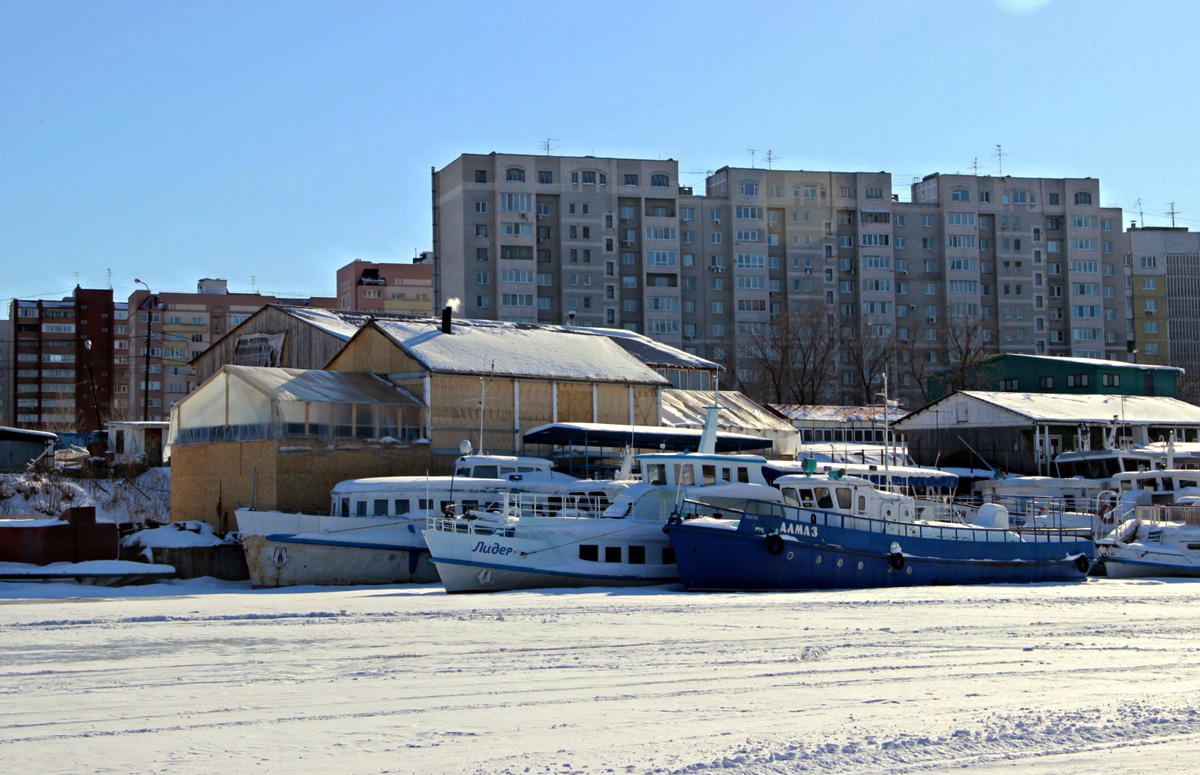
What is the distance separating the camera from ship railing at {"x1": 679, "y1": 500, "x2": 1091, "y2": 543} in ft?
106

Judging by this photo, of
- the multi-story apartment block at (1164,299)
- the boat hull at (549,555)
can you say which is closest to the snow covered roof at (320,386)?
the boat hull at (549,555)

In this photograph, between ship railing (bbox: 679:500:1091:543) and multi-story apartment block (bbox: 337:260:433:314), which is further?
multi-story apartment block (bbox: 337:260:433:314)

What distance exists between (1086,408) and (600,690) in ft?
190

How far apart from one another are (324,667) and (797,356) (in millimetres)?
97798

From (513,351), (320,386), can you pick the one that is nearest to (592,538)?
(320,386)

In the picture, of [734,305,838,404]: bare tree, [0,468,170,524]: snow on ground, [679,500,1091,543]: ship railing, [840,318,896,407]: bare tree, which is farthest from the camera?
[840,318,896,407]: bare tree

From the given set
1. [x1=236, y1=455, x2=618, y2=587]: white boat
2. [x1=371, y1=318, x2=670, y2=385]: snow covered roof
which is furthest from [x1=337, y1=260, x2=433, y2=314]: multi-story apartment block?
[x1=236, y1=455, x2=618, y2=587]: white boat

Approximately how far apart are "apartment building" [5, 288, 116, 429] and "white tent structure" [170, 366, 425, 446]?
109 m

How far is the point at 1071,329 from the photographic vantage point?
422ft

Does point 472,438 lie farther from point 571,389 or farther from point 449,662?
point 449,662

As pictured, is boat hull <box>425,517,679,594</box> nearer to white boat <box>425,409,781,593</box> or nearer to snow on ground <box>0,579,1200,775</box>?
white boat <box>425,409,781,593</box>

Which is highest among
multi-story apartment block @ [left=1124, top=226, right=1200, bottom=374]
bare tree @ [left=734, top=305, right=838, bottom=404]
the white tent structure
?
multi-story apartment block @ [left=1124, top=226, right=1200, bottom=374]

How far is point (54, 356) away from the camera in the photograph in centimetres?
14488

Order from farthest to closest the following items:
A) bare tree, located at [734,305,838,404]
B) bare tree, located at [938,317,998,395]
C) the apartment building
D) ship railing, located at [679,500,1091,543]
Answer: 1. the apartment building
2. bare tree, located at [734,305,838,404]
3. bare tree, located at [938,317,998,395]
4. ship railing, located at [679,500,1091,543]
